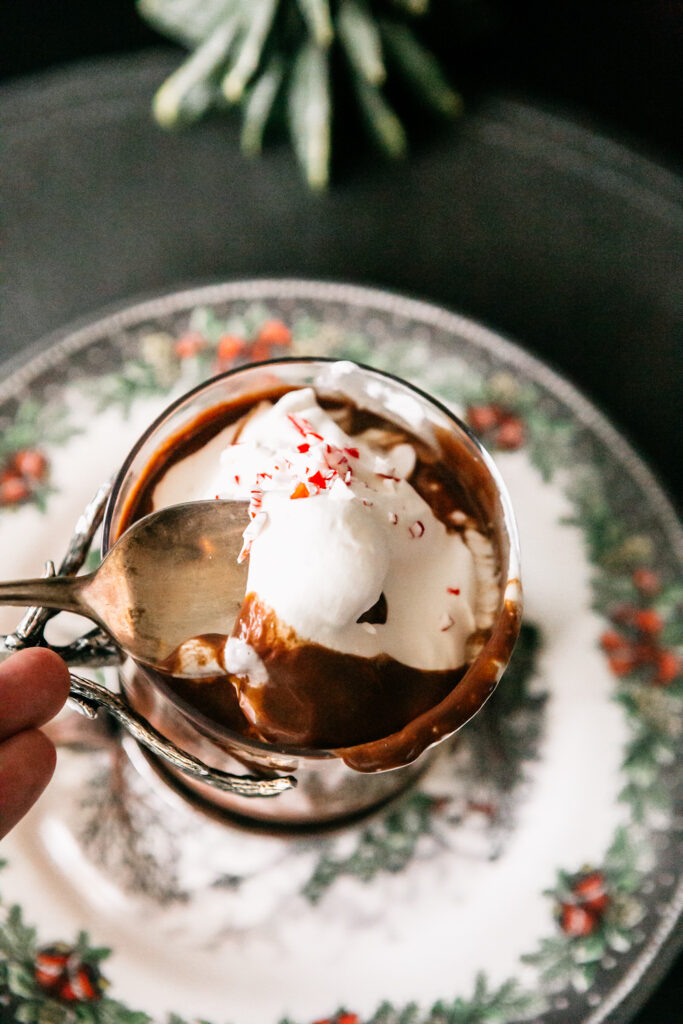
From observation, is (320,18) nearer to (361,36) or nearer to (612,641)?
(361,36)

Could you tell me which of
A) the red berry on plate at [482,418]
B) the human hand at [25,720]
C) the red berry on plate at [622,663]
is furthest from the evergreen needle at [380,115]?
the human hand at [25,720]

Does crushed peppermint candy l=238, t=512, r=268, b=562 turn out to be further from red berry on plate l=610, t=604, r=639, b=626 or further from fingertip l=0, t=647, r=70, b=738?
red berry on plate l=610, t=604, r=639, b=626

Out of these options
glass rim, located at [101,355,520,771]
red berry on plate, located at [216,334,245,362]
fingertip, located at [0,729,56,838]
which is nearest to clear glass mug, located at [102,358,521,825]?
glass rim, located at [101,355,520,771]

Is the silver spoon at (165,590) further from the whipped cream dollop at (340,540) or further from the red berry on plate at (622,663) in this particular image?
the red berry on plate at (622,663)

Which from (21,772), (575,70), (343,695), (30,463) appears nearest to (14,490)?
(30,463)

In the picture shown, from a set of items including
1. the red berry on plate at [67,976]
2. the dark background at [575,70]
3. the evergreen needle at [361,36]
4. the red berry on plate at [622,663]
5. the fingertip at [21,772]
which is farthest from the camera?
the dark background at [575,70]

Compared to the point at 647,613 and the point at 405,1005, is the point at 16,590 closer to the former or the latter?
the point at 405,1005

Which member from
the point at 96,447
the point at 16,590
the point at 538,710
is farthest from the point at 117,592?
the point at 538,710

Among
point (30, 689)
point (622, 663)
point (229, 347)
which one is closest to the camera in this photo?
point (30, 689)
